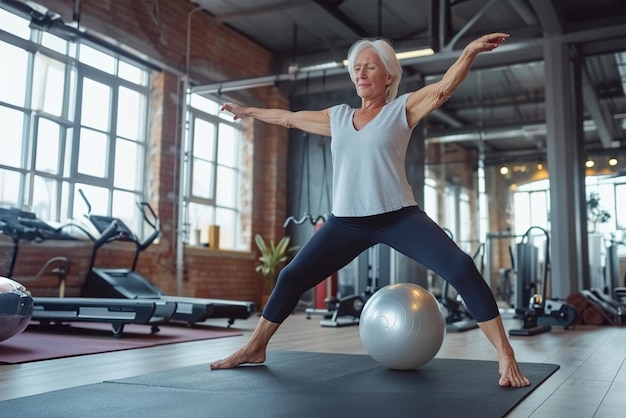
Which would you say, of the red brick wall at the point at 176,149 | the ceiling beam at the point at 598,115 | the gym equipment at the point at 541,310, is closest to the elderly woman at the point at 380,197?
the gym equipment at the point at 541,310

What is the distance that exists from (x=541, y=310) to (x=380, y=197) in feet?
11.0

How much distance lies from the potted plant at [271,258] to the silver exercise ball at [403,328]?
5.58 m

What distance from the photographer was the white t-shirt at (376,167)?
2.31 m

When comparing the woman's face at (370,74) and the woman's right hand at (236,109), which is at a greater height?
the woman's face at (370,74)

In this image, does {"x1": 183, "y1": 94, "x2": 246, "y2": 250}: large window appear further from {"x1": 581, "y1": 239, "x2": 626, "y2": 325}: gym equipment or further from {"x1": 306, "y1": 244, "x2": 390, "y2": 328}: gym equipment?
{"x1": 581, "y1": 239, "x2": 626, "y2": 325}: gym equipment

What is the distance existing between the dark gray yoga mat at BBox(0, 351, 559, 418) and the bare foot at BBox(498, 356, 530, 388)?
0.12ft

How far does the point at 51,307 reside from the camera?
4.49 meters

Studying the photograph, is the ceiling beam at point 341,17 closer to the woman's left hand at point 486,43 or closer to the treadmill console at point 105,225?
the treadmill console at point 105,225

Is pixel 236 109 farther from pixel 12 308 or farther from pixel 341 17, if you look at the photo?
pixel 341 17

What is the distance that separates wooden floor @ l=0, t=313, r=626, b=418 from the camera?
1975mm

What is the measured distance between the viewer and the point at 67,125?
20.2 ft

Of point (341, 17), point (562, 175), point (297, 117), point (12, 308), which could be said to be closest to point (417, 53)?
point (341, 17)

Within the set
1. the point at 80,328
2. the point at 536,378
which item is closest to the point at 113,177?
the point at 80,328

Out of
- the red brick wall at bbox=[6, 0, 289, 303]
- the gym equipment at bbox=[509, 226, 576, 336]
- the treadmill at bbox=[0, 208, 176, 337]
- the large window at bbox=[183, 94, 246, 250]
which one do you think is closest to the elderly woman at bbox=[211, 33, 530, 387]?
the treadmill at bbox=[0, 208, 176, 337]
